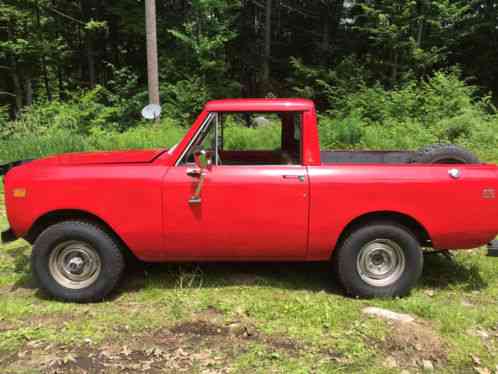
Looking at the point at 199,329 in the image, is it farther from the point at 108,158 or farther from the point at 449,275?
the point at 449,275

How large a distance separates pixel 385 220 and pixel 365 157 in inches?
54.6

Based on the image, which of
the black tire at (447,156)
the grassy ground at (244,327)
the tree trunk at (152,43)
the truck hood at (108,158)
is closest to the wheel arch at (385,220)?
the grassy ground at (244,327)

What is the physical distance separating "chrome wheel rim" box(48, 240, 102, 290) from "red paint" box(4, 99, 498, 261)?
0.34m

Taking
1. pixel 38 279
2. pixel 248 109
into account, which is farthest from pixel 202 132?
pixel 38 279

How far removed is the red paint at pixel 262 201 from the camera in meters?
3.60

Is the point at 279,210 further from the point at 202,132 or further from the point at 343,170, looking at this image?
the point at 202,132

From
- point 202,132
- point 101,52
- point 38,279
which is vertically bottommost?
point 38,279

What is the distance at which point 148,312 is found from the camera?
3611 mm

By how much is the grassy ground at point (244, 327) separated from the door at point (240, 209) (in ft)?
1.88

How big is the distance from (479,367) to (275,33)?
24.8 metres

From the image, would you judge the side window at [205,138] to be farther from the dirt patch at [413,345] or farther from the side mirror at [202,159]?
the dirt patch at [413,345]

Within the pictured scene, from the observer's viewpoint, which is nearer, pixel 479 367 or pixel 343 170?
pixel 479 367

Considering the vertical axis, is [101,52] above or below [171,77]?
above

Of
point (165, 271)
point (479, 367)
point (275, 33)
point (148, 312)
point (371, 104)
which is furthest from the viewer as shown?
point (275, 33)
